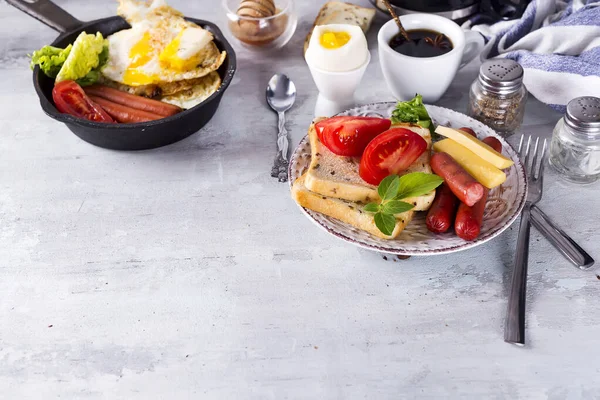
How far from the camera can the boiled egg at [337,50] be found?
1.51 m

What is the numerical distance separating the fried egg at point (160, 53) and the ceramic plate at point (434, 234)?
43 cm

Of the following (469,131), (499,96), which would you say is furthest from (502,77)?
(469,131)

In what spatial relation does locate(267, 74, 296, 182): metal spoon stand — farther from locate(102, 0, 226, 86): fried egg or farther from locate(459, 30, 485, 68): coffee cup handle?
locate(459, 30, 485, 68): coffee cup handle

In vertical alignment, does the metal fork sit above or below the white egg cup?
below

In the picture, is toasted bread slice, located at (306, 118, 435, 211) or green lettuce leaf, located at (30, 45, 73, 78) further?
green lettuce leaf, located at (30, 45, 73, 78)

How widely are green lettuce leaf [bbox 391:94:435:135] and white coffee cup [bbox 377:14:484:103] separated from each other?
0.47 ft

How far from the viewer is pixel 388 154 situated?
1.26 m

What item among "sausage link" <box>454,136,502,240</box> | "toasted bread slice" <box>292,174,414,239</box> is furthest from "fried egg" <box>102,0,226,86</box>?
"sausage link" <box>454,136,502,240</box>

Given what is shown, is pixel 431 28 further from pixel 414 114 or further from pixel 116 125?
pixel 116 125

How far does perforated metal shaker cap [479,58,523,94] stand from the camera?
4.89ft

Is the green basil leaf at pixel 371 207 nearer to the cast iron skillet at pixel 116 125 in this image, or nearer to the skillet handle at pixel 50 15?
the cast iron skillet at pixel 116 125

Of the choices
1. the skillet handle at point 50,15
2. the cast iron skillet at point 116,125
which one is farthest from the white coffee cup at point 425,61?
the skillet handle at point 50,15

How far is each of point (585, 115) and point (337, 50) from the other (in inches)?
22.5

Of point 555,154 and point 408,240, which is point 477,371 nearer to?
point 408,240
